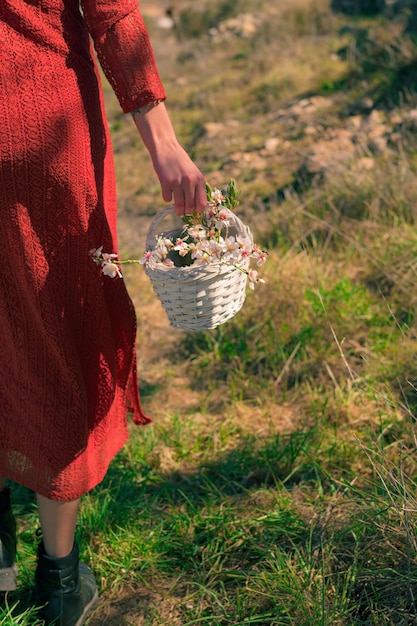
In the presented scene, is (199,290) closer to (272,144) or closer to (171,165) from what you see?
(171,165)

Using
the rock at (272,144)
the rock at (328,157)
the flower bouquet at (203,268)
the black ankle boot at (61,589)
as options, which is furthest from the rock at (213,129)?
the black ankle boot at (61,589)

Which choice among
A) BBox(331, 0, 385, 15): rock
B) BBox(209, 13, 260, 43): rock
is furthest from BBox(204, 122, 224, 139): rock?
BBox(331, 0, 385, 15): rock

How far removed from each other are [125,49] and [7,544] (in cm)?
130

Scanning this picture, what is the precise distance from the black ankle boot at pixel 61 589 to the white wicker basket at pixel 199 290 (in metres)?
0.68

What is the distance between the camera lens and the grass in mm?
1910

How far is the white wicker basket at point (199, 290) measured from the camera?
1.69 metres

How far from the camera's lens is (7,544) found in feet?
6.68

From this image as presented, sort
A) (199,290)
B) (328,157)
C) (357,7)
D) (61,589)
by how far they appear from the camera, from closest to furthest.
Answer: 1. (199,290)
2. (61,589)
3. (328,157)
4. (357,7)

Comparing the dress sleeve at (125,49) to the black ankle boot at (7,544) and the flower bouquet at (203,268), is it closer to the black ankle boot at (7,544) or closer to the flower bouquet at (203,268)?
the flower bouquet at (203,268)

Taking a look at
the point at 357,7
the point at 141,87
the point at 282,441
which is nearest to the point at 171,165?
the point at 141,87

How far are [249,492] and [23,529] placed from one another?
2.33ft

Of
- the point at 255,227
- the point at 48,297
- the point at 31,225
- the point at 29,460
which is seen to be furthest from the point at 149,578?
the point at 255,227

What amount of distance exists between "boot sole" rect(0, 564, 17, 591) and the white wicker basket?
82 cm

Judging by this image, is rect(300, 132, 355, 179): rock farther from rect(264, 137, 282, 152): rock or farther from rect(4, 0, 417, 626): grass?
rect(264, 137, 282, 152): rock
